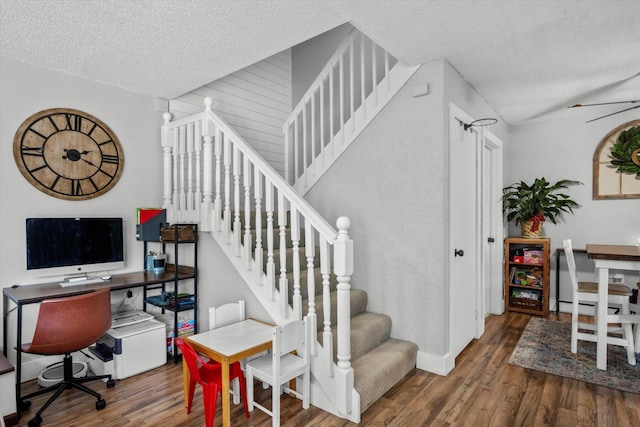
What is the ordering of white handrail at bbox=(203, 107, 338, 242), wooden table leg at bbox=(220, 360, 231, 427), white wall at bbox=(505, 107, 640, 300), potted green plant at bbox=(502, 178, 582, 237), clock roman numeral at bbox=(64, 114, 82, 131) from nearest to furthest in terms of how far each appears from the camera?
wooden table leg at bbox=(220, 360, 231, 427), white handrail at bbox=(203, 107, 338, 242), clock roman numeral at bbox=(64, 114, 82, 131), white wall at bbox=(505, 107, 640, 300), potted green plant at bbox=(502, 178, 582, 237)

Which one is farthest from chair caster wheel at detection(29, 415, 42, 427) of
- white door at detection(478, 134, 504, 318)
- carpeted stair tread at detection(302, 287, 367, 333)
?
white door at detection(478, 134, 504, 318)

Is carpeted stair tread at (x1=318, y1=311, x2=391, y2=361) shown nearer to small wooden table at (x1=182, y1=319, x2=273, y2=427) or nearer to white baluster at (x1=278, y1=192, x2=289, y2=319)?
white baluster at (x1=278, y1=192, x2=289, y2=319)

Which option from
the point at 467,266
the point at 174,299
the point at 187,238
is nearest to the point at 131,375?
the point at 174,299

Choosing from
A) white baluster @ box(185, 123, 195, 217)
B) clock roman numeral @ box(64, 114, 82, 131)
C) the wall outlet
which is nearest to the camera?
clock roman numeral @ box(64, 114, 82, 131)

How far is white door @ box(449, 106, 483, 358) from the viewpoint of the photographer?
3.05 meters

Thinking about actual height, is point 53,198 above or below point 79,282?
above

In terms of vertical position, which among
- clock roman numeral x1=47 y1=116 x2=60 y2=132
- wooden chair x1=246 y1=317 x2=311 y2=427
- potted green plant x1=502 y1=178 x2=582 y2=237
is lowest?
wooden chair x1=246 y1=317 x2=311 y2=427

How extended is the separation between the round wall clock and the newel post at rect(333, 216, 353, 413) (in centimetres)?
238

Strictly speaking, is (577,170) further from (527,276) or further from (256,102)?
Result: (256,102)

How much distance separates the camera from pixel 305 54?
497 cm

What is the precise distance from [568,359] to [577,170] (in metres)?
2.73

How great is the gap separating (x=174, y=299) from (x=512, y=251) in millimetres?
4314

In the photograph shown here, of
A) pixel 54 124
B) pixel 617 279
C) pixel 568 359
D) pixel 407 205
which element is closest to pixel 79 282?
pixel 54 124

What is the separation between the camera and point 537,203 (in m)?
4.63
